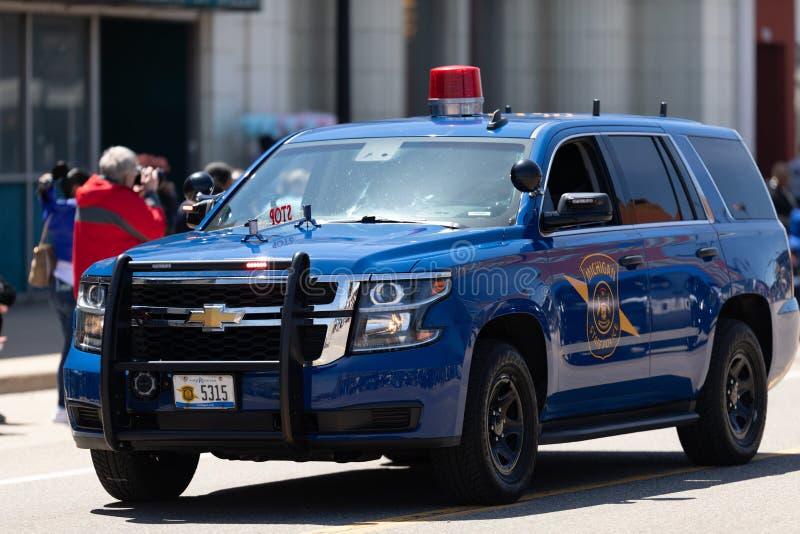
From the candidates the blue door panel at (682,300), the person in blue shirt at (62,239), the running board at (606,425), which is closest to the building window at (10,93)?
the person in blue shirt at (62,239)

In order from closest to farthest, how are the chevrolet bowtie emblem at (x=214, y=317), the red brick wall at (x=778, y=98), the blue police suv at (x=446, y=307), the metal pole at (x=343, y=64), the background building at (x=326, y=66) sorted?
the blue police suv at (x=446, y=307)
the chevrolet bowtie emblem at (x=214, y=317)
the metal pole at (x=343, y=64)
the background building at (x=326, y=66)
the red brick wall at (x=778, y=98)

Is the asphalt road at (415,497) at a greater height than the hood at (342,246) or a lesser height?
lesser

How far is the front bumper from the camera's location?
807 centimetres

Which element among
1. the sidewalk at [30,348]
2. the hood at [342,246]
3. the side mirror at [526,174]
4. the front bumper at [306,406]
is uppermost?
the side mirror at [526,174]

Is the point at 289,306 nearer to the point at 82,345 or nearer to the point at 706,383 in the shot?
the point at 82,345

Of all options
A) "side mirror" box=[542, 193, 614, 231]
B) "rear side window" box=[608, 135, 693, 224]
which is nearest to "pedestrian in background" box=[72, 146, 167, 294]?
"rear side window" box=[608, 135, 693, 224]

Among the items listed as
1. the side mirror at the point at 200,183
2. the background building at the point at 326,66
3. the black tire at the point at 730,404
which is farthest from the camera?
the background building at the point at 326,66

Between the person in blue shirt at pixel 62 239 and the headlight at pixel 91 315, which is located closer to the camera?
the headlight at pixel 91 315

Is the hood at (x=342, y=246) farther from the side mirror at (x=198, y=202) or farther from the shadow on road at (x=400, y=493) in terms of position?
the shadow on road at (x=400, y=493)

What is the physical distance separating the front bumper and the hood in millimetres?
282

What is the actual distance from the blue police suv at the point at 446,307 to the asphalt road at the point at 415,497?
26 cm

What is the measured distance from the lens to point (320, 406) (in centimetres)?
809

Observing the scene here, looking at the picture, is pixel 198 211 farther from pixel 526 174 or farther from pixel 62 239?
pixel 62 239

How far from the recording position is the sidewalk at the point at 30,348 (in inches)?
608
